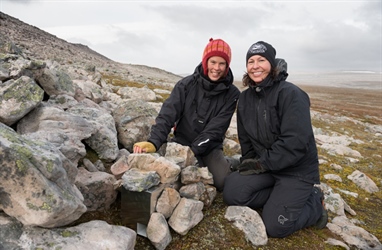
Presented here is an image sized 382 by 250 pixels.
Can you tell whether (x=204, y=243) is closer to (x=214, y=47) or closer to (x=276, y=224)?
(x=276, y=224)

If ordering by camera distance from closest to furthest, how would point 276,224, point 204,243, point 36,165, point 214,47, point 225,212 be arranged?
point 36,165 < point 204,243 < point 276,224 < point 225,212 < point 214,47

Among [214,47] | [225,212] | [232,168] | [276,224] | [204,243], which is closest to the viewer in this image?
[204,243]

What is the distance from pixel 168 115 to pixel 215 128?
1306 mm

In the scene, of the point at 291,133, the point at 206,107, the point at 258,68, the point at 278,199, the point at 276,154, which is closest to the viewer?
the point at 291,133

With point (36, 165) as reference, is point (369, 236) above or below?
below

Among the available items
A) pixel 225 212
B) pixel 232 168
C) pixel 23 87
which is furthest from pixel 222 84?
pixel 23 87

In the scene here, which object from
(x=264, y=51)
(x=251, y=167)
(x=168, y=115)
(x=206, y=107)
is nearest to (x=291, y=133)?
(x=251, y=167)

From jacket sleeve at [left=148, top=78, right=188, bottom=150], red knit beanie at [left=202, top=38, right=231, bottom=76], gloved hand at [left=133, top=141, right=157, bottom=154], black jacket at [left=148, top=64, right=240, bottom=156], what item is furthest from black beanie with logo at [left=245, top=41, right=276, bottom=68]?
gloved hand at [left=133, top=141, right=157, bottom=154]

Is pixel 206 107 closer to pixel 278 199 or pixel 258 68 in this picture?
pixel 258 68

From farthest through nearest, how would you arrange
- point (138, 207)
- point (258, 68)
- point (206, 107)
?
point (206, 107) → point (258, 68) → point (138, 207)

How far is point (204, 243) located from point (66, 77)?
250 inches

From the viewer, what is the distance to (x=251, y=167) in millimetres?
7152

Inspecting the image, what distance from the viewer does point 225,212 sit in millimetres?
6578

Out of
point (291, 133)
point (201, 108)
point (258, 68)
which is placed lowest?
point (291, 133)
